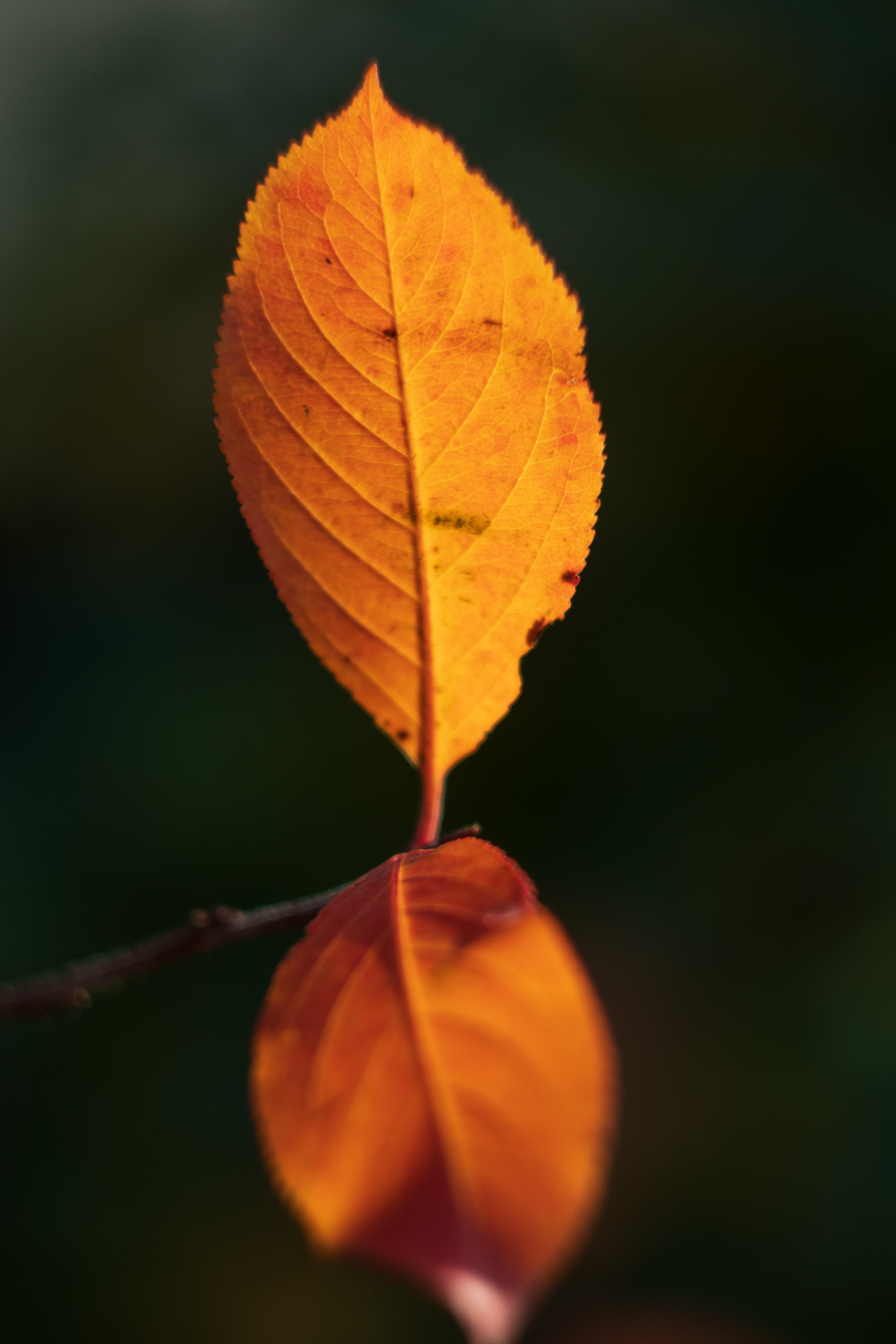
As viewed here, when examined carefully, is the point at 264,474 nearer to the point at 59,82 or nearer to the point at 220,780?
the point at 220,780

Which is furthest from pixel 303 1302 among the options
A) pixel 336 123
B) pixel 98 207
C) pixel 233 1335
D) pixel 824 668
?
pixel 98 207

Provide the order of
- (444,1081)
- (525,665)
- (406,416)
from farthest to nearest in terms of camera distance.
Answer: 1. (525,665)
2. (406,416)
3. (444,1081)

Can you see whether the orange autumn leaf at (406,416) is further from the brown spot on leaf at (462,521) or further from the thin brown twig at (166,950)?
the thin brown twig at (166,950)

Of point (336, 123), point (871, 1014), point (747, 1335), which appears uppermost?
point (336, 123)

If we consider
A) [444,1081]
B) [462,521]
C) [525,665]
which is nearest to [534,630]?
[462,521]

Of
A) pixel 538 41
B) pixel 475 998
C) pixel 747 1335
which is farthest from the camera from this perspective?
pixel 538 41

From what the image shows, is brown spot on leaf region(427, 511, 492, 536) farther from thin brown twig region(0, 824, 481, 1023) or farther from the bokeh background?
the bokeh background

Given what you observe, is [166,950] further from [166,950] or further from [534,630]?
[534,630]
